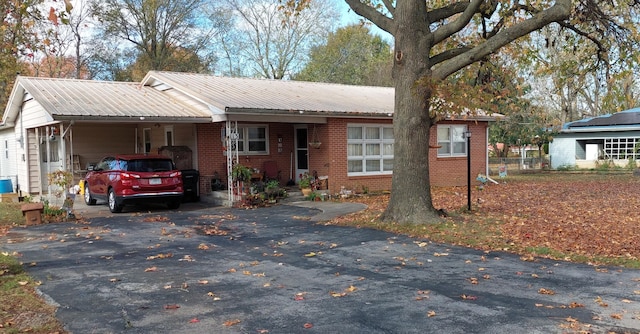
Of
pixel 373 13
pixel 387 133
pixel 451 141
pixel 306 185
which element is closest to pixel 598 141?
pixel 451 141

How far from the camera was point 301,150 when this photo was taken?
64.4 ft

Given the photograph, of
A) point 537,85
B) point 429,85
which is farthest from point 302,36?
point 429,85

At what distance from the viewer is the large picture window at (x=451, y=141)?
21.8 metres

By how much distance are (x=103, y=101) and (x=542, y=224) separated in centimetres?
1344

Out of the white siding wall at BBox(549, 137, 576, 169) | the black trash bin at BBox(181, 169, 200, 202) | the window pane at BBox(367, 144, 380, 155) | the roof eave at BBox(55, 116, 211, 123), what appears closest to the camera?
the roof eave at BBox(55, 116, 211, 123)

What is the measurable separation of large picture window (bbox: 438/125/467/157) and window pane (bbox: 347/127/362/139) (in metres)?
4.31

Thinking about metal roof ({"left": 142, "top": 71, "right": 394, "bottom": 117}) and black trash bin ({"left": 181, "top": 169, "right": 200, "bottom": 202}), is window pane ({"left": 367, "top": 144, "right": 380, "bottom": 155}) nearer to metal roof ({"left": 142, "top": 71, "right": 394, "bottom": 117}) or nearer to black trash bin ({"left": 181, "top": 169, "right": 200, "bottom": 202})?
metal roof ({"left": 142, "top": 71, "right": 394, "bottom": 117})

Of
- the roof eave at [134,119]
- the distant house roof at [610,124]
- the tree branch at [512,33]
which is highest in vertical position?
the tree branch at [512,33]

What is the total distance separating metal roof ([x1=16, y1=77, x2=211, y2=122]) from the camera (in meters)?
15.0

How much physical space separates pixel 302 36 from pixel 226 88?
1033 inches

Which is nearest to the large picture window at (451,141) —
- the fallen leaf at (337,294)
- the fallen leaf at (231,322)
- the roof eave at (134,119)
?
the roof eave at (134,119)

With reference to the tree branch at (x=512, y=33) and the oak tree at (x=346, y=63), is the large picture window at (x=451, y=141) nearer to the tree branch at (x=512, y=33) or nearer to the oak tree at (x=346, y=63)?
the tree branch at (x=512, y=33)

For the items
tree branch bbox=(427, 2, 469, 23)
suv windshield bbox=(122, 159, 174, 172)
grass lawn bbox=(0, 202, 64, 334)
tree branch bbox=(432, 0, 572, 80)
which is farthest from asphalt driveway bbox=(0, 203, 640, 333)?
tree branch bbox=(427, 2, 469, 23)

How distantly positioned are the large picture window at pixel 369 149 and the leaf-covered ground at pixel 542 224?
5.35 feet
